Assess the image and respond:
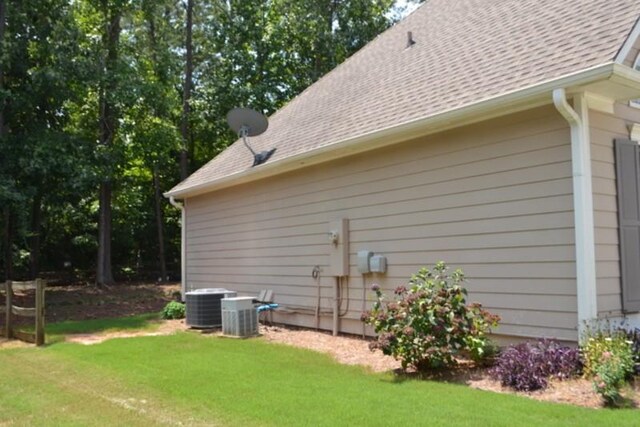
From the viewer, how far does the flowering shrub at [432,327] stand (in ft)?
19.0

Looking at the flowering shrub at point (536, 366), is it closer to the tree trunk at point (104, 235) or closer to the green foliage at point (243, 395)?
the green foliage at point (243, 395)

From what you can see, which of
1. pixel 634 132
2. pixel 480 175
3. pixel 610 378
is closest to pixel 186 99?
pixel 480 175

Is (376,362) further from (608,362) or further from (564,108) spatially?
(564,108)

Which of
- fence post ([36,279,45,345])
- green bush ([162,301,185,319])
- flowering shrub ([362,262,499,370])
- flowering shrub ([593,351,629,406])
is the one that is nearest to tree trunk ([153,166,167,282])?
green bush ([162,301,185,319])

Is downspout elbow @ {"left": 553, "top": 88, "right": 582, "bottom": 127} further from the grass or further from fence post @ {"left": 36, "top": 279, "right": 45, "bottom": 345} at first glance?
the grass

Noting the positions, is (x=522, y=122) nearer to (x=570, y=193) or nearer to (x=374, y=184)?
(x=570, y=193)

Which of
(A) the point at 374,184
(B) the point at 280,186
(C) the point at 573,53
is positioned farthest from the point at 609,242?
(B) the point at 280,186

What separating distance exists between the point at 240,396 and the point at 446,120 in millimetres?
3740

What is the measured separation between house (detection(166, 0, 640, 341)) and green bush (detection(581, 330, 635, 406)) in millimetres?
328

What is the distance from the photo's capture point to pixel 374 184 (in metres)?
8.33

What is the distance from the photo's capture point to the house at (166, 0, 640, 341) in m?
5.75

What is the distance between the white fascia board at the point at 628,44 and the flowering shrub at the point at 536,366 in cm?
267

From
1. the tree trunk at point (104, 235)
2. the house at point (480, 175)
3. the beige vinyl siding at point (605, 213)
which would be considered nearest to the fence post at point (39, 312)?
the house at point (480, 175)

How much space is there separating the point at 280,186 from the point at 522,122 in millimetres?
5109
